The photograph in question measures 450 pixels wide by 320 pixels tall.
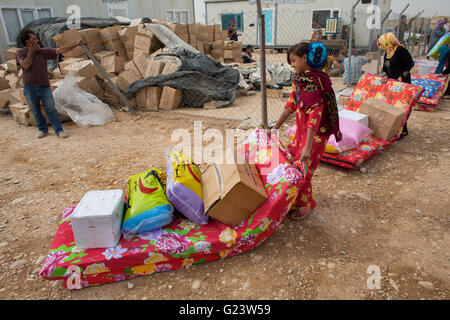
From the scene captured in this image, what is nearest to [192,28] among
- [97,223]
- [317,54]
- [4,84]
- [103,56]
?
[103,56]

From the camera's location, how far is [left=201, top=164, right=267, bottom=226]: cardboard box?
2021mm

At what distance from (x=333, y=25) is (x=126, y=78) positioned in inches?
462

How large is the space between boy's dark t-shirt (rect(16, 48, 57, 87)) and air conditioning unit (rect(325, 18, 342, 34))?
13.3 meters

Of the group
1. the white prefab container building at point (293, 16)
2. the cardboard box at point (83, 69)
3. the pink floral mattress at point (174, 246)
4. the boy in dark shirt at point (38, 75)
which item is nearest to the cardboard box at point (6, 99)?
the cardboard box at point (83, 69)

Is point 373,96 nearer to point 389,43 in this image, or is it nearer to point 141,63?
point 389,43

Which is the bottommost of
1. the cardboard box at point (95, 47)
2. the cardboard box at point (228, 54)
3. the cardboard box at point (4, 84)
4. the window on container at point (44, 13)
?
the cardboard box at point (4, 84)

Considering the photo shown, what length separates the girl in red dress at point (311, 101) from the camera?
2.09 metres

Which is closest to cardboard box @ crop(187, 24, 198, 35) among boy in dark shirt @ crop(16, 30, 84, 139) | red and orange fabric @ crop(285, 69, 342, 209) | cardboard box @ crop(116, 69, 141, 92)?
cardboard box @ crop(116, 69, 141, 92)

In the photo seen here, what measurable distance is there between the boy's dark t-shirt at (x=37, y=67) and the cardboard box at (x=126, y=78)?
184 cm

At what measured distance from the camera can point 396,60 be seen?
164 inches

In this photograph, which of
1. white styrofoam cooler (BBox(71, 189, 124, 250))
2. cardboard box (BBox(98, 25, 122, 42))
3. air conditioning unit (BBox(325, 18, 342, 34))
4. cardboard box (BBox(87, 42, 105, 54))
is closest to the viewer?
white styrofoam cooler (BBox(71, 189, 124, 250))

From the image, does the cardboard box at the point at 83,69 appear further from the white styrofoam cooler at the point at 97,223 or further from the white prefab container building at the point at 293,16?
the white prefab container building at the point at 293,16

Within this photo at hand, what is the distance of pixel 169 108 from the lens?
5773mm

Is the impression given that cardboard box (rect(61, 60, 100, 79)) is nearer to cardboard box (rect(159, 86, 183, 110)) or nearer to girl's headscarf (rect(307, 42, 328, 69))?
cardboard box (rect(159, 86, 183, 110))
